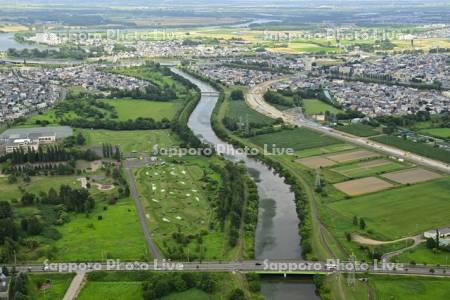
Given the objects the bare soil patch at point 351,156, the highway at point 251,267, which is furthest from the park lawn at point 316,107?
the highway at point 251,267

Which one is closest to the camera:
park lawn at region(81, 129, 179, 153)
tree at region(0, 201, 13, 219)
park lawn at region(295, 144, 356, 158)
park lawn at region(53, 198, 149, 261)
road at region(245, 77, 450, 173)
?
park lawn at region(53, 198, 149, 261)

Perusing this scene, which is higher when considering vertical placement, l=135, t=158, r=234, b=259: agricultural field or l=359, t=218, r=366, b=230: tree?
l=359, t=218, r=366, b=230: tree

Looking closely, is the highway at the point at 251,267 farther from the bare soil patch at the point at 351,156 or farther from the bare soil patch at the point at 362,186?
the bare soil patch at the point at 351,156

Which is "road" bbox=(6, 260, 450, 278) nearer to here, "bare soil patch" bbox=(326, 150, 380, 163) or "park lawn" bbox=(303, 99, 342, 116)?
"bare soil patch" bbox=(326, 150, 380, 163)

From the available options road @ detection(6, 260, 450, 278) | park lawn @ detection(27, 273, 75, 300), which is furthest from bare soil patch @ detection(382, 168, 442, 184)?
park lawn @ detection(27, 273, 75, 300)

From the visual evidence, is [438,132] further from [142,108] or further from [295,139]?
[142,108]

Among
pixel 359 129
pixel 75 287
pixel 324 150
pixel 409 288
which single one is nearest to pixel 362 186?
pixel 324 150
